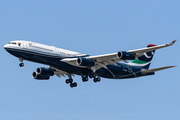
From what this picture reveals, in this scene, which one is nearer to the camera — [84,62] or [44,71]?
[84,62]

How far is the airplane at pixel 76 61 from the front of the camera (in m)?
51.4

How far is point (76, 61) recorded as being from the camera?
53.4m

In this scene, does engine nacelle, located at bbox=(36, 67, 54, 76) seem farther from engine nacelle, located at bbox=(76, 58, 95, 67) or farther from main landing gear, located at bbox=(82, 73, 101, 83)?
engine nacelle, located at bbox=(76, 58, 95, 67)

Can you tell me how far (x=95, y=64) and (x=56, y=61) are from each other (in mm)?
6781

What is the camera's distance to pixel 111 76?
58.9 metres

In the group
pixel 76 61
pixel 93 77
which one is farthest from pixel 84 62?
pixel 93 77

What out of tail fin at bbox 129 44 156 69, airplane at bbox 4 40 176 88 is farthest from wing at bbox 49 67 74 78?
tail fin at bbox 129 44 156 69

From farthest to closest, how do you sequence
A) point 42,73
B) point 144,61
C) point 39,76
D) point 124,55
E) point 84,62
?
point 144,61, point 39,76, point 42,73, point 84,62, point 124,55

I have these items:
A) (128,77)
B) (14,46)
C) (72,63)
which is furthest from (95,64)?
(14,46)

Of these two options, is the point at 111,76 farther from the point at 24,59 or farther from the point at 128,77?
the point at 24,59

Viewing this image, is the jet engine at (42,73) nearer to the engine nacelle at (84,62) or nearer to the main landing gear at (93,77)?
the main landing gear at (93,77)

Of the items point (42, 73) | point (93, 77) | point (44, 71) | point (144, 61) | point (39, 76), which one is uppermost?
point (144, 61)

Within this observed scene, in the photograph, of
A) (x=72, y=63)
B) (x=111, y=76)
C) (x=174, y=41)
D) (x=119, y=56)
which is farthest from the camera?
(x=111, y=76)

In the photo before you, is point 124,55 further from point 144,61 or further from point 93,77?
point 144,61
